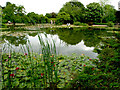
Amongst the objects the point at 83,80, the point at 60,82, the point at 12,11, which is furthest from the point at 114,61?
the point at 12,11

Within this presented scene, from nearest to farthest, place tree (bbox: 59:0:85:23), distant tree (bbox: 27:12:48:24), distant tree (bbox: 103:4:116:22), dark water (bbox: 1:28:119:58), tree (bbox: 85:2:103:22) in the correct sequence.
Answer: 1. distant tree (bbox: 27:12:48:24)
2. dark water (bbox: 1:28:119:58)
3. tree (bbox: 85:2:103:22)
4. tree (bbox: 59:0:85:23)
5. distant tree (bbox: 103:4:116:22)

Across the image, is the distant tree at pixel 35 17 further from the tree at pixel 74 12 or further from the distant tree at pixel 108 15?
the distant tree at pixel 108 15

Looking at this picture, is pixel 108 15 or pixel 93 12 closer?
pixel 93 12

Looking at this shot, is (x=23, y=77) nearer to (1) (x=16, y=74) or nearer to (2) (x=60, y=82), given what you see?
(1) (x=16, y=74)

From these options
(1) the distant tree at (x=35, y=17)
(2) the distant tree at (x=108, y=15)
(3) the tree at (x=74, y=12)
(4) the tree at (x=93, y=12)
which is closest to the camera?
(1) the distant tree at (x=35, y=17)

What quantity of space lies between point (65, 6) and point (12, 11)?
27.1 feet

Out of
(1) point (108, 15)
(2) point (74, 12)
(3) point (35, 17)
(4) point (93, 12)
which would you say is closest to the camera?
(3) point (35, 17)

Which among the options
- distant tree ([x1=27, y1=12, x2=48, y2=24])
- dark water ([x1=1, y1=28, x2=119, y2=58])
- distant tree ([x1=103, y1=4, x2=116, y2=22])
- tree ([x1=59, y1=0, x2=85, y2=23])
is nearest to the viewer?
distant tree ([x1=27, y1=12, x2=48, y2=24])

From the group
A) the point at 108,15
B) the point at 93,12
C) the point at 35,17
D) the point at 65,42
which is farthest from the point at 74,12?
→ the point at 35,17

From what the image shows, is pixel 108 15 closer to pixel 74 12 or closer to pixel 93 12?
pixel 93 12

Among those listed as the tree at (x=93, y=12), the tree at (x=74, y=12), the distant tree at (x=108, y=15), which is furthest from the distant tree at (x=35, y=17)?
the distant tree at (x=108, y=15)

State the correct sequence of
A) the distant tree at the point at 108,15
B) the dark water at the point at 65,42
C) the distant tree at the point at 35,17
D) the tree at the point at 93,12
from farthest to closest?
the distant tree at the point at 108,15 → the tree at the point at 93,12 → the dark water at the point at 65,42 → the distant tree at the point at 35,17

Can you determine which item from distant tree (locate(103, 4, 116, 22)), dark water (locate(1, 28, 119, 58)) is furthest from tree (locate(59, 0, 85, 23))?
dark water (locate(1, 28, 119, 58))

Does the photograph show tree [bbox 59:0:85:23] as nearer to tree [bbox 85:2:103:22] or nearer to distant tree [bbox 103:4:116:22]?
tree [bbox 85:2:103:22]
